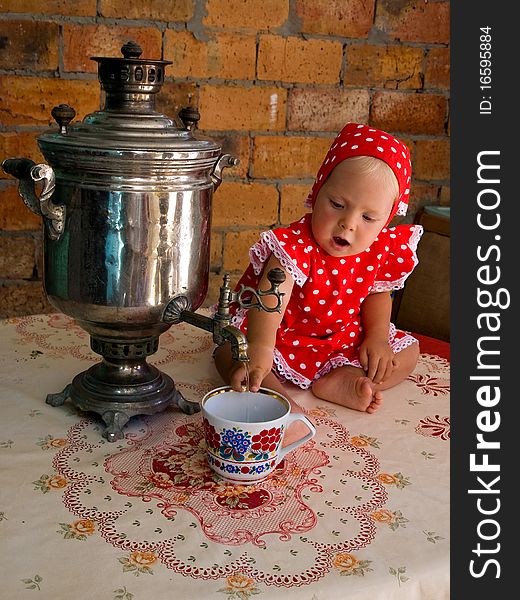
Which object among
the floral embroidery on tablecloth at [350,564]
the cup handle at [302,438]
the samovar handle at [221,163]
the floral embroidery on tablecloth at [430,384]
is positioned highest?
the samovar handle at [221,163]

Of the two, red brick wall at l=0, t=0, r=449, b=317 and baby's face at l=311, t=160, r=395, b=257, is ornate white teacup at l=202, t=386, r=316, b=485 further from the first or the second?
red brick wall at l=0, t=0, r=449, b=317

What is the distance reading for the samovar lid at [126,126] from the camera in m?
0.84

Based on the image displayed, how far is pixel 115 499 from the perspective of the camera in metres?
0.77

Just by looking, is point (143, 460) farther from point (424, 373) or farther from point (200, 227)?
point (424, 373)

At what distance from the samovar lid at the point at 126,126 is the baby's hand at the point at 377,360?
390 mm

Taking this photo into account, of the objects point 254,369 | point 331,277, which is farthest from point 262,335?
point 331,277

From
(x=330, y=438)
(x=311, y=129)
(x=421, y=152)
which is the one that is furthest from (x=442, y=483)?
(x=421, y=152)

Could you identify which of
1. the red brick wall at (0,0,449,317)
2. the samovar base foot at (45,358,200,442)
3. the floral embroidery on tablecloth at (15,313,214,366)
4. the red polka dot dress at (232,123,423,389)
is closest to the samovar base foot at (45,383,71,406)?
the samovar base foot at (45,358,200,442)

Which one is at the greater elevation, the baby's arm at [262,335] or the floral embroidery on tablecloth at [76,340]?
the baby's arm at [262,335]

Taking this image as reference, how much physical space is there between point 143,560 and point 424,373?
25.1 inches

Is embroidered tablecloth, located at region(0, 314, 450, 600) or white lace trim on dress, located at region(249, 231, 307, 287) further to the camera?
white lace trim on dress, located at region(249, 231, 307, 287)

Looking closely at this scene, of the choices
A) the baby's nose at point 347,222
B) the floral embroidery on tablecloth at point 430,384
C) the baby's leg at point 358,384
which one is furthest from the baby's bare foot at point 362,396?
the baby's nose at point 347,222

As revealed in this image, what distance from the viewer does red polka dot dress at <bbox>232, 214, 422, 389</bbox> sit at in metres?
1.11

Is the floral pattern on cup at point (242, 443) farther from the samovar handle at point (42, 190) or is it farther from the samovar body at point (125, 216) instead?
the samovar handle at point (42, 190)
